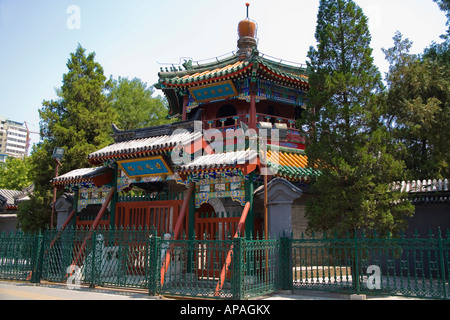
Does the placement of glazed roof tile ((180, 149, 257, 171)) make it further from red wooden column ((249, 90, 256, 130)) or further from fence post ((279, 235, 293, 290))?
red wooden column ((249, 90, 256, 130))

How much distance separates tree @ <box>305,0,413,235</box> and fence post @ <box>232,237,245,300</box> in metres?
2.32

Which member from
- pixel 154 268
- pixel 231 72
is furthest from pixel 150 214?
pixel 231 72

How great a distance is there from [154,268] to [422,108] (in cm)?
953

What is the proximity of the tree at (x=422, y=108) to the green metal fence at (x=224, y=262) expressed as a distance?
3.85 meters

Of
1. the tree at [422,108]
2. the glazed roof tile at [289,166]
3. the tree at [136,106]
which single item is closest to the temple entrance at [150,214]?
the glazed roof tile at [289,166]

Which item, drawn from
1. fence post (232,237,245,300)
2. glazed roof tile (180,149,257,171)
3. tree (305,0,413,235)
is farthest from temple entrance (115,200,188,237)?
tree (305,0,413,235)

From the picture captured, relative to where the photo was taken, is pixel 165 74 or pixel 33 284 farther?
pixel 165 74

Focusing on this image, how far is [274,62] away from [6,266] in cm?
1160

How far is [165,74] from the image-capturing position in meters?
15.1

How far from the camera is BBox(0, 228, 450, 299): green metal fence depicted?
818 centimetres

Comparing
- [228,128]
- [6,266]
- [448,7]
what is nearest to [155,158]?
[228,128]

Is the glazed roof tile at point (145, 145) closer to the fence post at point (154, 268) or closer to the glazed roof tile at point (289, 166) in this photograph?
the glazed roof tile at point (289, 166)

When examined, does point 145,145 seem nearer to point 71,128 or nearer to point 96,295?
point 96,295

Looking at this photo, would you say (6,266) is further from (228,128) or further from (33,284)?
(228,128)
